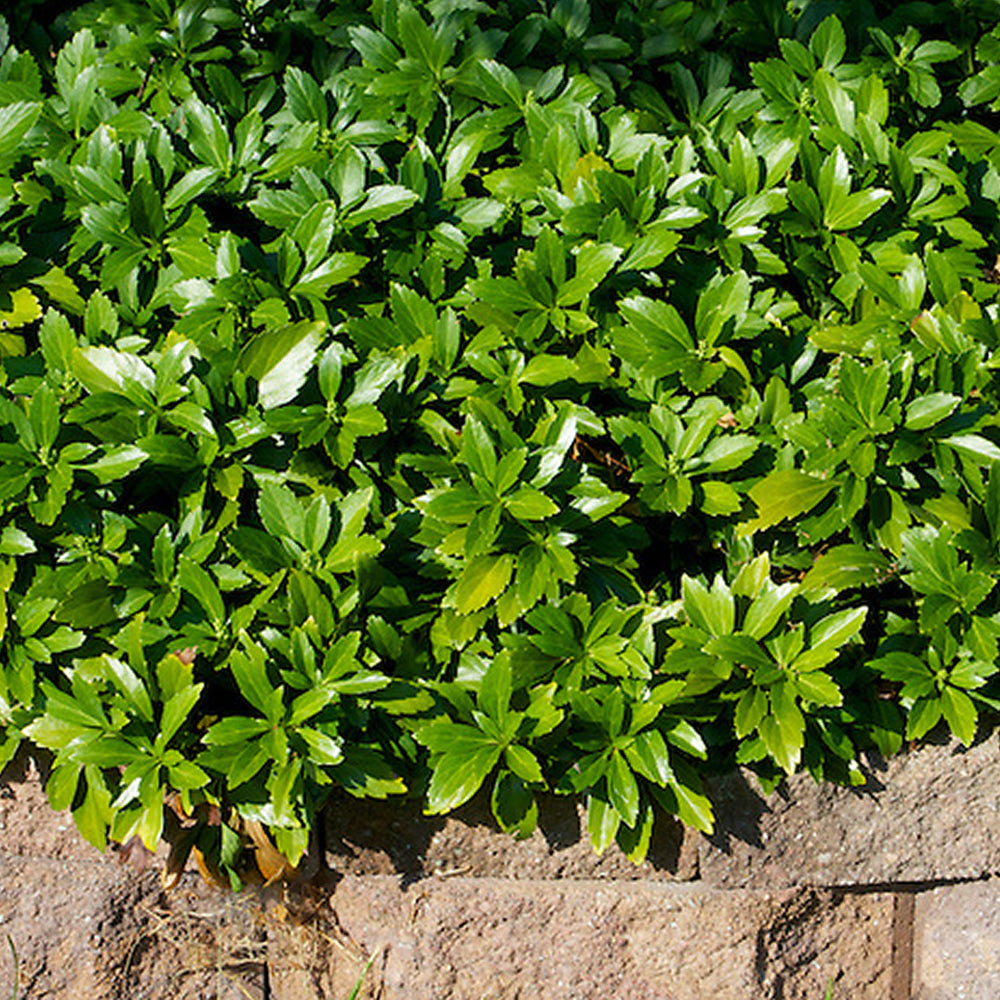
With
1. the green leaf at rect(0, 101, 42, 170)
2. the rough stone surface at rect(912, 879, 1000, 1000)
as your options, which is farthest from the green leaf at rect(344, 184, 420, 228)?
the rough stone surface at rect(912, 879, 1000, 1000)

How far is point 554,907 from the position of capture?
2627mm

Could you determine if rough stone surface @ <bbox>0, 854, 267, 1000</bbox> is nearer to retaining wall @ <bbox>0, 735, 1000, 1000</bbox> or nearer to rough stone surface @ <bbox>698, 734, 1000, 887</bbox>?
retaining wall @ <bbox>0, 735, 1000, 1000</bbox>

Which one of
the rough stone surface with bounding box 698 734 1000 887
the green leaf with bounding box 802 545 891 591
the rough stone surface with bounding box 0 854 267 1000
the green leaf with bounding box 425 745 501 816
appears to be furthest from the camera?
the rough stone surface with bounding box 0 854 267 1000

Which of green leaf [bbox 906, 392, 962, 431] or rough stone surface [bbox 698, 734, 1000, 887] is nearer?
green leaf [bbox 906, 392, 962, 431]

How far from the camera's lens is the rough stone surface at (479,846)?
8.41 ft

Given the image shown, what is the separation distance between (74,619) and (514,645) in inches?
31.2

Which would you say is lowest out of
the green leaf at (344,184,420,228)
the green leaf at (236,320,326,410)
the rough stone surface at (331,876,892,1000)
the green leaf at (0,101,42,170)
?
the rough stone surface at (331,876,892,1000)

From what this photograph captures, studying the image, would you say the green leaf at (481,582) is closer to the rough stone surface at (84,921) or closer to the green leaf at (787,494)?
the green leaf at (787,494)

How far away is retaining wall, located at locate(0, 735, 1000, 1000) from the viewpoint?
8.46 ft

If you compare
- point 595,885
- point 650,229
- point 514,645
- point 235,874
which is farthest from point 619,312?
point 235,874

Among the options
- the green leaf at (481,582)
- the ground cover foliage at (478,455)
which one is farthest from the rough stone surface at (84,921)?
the green leaf at (481,582)

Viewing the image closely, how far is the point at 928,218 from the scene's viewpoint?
2803mm

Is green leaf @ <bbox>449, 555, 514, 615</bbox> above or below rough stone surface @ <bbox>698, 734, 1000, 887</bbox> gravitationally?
above

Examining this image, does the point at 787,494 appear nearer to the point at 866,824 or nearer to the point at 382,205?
the point at 866,824
